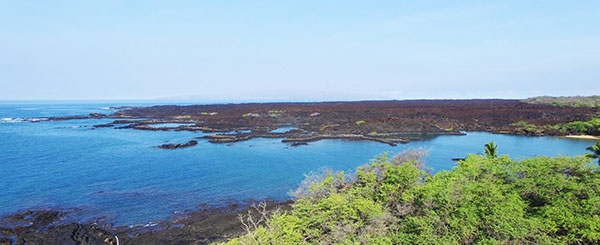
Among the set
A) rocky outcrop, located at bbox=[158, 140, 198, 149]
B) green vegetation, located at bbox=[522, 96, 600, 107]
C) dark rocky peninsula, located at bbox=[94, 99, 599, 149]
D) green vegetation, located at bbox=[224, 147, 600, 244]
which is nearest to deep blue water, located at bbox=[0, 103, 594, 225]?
rocky outcrop, located at bbox=[158, 140, 198, 149]

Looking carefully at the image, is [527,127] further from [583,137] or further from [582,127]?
[583,137]

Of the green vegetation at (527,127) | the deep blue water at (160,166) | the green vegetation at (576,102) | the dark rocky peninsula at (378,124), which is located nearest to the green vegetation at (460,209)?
the deep blue water at (160,166)

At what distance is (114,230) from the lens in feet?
66.0

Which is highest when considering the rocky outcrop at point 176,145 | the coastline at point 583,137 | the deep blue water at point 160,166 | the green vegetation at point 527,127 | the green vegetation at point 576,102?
the green vegetation at point 576,102

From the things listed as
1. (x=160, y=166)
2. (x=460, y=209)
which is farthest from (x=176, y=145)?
(x=460, y=209)

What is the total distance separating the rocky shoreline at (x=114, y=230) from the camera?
18734mm

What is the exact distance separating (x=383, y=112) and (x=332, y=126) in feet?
75.2

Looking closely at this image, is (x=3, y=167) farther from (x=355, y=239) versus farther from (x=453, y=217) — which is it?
(x=453, y=217)

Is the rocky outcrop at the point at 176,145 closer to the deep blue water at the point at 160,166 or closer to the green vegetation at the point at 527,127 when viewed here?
the deep blue water at the point at 160,166

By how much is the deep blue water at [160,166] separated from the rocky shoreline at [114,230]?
131 cm

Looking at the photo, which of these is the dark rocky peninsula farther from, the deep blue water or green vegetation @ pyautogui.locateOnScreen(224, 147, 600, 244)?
green vegetation @ pyautogui.locateOnScreen(224, 147, 600, 244)

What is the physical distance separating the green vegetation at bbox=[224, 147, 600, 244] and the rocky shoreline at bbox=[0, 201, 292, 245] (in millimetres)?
4849

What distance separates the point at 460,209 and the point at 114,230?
18818 mm

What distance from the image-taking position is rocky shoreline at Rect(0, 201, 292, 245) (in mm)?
18734
